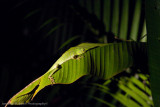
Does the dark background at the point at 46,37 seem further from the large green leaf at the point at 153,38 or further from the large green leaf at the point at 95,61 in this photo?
the large green leaf at the point at 153,38

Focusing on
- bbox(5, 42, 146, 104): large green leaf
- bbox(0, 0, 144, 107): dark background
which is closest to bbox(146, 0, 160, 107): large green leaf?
bbox(5, 42, 146, 104): large green leaf

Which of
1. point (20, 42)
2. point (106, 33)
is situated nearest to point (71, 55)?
point (106, 33)

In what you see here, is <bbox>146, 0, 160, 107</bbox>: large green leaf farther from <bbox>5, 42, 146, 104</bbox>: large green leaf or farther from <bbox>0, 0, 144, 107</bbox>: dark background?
<bbox>0, 0, 144, 107</bbox>: dark background

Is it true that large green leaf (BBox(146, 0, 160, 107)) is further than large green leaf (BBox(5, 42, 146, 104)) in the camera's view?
No

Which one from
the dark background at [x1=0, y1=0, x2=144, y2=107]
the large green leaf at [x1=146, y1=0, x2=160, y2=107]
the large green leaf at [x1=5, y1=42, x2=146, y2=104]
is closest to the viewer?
the large green leaf at [x1=146, y1=0, x2=160, y2=107]

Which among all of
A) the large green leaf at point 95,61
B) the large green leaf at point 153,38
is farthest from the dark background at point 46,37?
the large green leaf at point 153,38

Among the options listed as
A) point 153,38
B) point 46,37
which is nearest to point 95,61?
point 153,38

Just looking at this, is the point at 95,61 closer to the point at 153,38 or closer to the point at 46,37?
the point at 153,38

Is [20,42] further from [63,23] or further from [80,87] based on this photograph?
[80,87]
